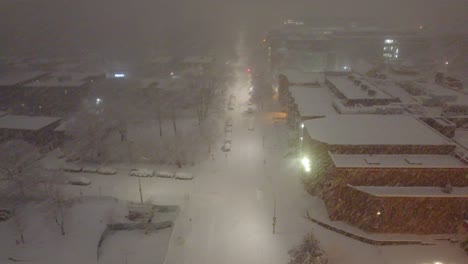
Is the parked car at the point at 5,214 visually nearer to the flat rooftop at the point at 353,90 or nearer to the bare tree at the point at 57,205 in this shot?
the bare tree at the point at 57,205

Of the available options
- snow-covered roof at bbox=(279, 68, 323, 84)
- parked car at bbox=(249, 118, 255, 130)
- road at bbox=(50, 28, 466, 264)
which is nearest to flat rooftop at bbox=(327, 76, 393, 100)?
snow-covered roof at bbox=(279, 68, 323, 84)

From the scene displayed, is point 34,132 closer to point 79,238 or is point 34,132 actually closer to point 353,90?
point 79,238

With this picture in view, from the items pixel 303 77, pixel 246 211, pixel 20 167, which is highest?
pixel 303 77

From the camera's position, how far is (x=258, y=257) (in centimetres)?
2648

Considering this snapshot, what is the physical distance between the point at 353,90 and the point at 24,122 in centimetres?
4683

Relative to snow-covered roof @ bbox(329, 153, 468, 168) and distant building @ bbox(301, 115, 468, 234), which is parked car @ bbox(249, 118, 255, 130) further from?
snow-covered roof @ bbox(329, 153, 468, 168)

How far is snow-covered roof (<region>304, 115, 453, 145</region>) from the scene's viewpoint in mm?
32844

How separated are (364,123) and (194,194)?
19597 mm

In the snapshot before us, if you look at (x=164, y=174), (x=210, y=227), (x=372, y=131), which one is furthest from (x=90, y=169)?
(x=372, y=131)

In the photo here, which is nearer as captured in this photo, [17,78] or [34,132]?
[34,132]

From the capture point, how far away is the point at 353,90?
48.9 meters

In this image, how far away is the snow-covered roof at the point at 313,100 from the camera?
144ft

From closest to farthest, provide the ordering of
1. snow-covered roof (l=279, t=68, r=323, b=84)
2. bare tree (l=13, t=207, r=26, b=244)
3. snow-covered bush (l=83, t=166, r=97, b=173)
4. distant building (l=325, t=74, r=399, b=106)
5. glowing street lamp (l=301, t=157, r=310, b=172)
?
bare tree (l=13, t=207, r=26, b=244)
glowing street lamp (l=301, t=157, r=310, b=172)
snow-covered bush (l=83, t=166, r=97, b=173)
distant building (l=325, t=74, r=399, b=106)
snow-covered roof (l=279, t=68, r=323, b=84)

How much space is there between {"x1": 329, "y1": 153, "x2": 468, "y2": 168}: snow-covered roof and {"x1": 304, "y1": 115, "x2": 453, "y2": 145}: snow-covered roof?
1.26 metres
